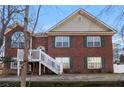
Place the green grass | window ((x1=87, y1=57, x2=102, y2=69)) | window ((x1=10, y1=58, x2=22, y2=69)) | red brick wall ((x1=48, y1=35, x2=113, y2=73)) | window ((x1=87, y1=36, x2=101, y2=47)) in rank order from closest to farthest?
1. the green grass
2. window ((x1=10, y1=58, x2=22, y2=69))
3. window ((x1=87, y1=57, x2=102, y2=69))
4. red brick wall ((x1=48, y1=35, x2=113, y2=73))
5. window ((x1=87, y1=36, x2=101, y2=47))

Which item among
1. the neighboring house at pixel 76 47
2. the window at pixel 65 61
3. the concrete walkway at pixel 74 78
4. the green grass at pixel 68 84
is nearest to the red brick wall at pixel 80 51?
the neighboring house at pixel 76 47

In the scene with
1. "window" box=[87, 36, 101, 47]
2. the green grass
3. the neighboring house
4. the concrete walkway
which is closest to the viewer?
the green grass

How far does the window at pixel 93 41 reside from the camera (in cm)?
1693

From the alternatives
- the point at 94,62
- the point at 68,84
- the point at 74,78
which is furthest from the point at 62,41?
the point at 68,84

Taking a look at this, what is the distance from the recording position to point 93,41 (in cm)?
1711

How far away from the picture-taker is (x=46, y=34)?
16.6 metres

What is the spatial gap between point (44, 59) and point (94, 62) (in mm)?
2004

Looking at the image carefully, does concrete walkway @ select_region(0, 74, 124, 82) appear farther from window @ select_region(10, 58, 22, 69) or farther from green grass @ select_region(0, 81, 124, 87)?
window @ select_region(10, 58, 22, 69)

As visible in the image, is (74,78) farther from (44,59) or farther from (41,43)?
(41,43)

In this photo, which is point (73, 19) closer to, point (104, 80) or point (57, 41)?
point (57, 41)

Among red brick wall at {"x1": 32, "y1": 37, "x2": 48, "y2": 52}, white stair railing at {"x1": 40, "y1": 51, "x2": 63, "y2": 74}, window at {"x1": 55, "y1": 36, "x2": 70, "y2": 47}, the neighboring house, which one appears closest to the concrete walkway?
white stair railing at {"x1": 40, "y1": 51, "x2": 63, "y2": 74}

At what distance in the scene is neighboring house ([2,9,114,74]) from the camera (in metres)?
16.0

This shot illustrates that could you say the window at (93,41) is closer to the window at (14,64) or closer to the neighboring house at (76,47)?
the neighboring house at (76,47)

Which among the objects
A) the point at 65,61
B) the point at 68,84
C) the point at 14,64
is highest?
the point at 65,61
